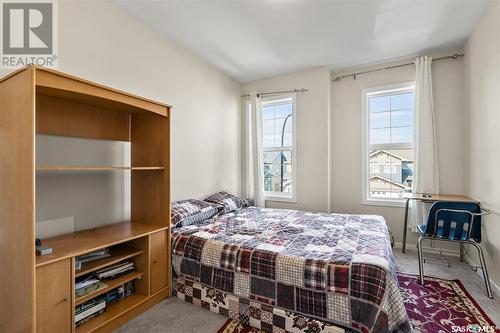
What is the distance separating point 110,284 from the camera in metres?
1.67

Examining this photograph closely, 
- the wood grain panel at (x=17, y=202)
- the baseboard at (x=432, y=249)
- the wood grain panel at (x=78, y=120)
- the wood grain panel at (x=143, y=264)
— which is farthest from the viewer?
the baseboard at (x=432, y=249)

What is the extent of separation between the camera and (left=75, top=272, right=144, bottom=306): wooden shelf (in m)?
1.49

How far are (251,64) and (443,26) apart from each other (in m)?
2.29

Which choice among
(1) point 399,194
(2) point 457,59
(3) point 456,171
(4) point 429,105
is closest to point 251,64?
(4) point 429,105

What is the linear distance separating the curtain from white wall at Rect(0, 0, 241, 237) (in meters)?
2.67

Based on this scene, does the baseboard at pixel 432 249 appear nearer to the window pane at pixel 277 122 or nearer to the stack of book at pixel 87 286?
the window pane at pixel 277 122

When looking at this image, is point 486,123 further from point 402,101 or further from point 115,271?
point 115,271

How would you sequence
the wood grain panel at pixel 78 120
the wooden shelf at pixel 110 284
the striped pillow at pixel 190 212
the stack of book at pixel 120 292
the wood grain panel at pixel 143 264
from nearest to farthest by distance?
the wooden shelf at pixel 110 284, the wood grain panel at pixel 78 120, the stack of book at pixel 120 292, the wood grain panel at pixel 143 264, the striped pillow at pixel 190 212

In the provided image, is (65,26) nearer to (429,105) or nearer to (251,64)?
(251,64)

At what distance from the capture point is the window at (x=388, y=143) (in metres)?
3.33

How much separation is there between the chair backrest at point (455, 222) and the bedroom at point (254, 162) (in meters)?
0.02

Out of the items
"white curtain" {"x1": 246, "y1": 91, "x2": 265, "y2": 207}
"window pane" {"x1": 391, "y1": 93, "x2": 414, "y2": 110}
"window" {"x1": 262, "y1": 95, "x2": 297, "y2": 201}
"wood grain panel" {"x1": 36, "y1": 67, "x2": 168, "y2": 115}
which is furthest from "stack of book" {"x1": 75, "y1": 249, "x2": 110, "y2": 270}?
"window pane" {"x1": 391, "y1": 93, "x2": 414, "y2": 110}

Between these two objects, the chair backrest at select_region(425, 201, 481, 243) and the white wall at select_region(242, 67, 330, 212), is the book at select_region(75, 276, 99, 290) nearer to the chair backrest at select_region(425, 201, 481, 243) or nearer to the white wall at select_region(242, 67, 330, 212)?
the white wall at select_region(242, 67, 330, 212)

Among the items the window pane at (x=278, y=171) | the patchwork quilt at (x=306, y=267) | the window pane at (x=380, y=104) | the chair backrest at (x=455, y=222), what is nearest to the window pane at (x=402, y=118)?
the window pane at (x=380, y=104)
